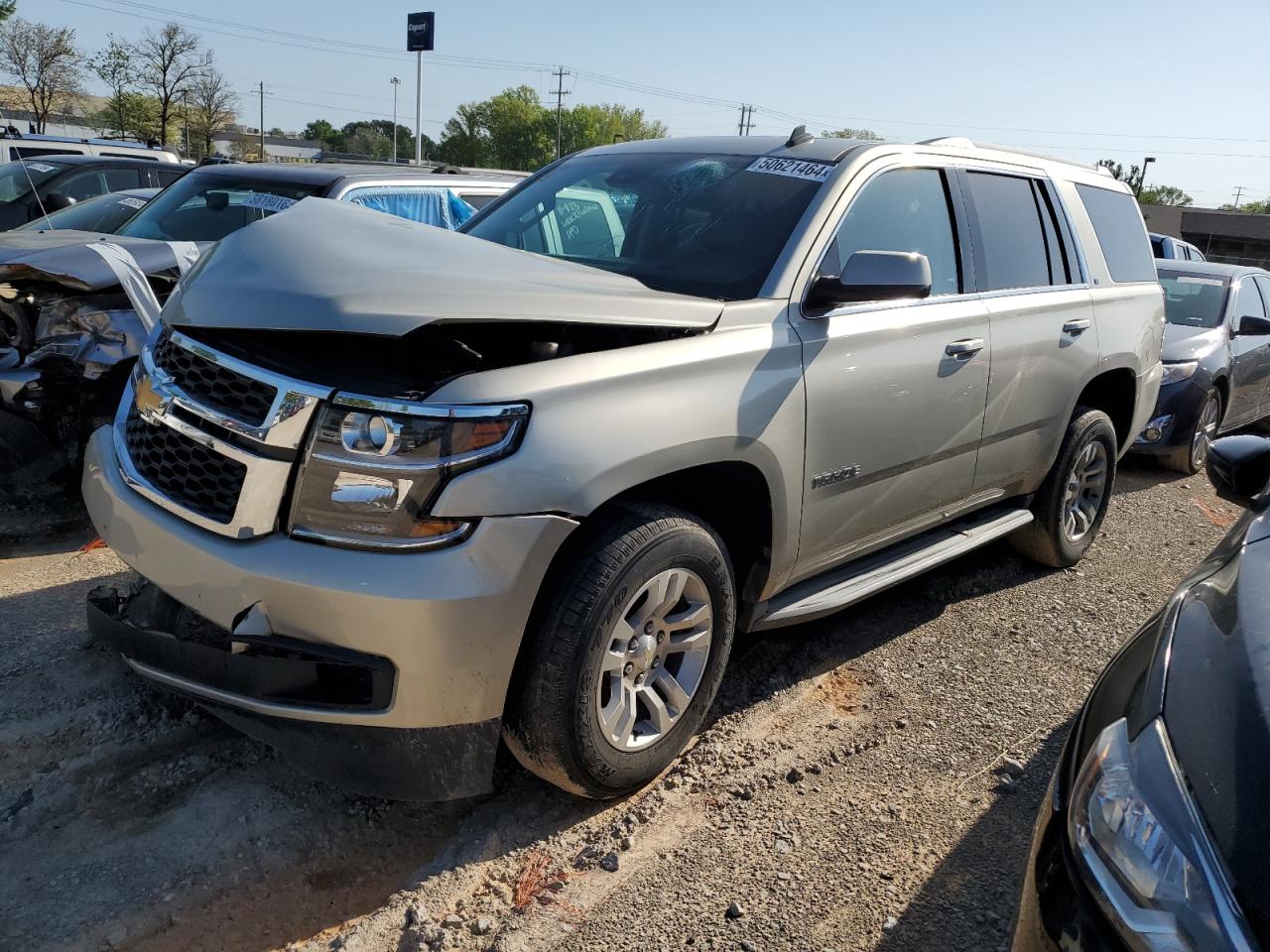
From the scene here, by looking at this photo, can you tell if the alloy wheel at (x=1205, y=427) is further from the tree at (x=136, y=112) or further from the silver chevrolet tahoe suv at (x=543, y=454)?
the tree at (x=136, y=112)

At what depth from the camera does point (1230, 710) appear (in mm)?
1628

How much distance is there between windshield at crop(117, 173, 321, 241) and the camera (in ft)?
19.0

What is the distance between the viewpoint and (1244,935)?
4.33ft

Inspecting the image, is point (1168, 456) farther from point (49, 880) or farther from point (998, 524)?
point (49, 880)

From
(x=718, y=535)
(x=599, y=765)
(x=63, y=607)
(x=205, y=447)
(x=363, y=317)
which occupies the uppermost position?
(x=363, y=317)

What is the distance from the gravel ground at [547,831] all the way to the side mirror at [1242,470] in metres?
1.12

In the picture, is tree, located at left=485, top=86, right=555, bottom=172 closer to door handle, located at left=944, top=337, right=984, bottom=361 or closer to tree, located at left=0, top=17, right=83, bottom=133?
tree, located at left=0, top=17, right=83, bottom=133

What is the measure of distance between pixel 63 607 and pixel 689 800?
2640 mm

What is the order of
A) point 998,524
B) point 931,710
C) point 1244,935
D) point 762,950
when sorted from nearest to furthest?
1. point 1244,935
2. point 762,950
3. point 931,710
4. point 998,524

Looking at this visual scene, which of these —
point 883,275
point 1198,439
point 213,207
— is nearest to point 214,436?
point 883,275

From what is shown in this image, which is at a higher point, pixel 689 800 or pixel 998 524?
pixel 998 524

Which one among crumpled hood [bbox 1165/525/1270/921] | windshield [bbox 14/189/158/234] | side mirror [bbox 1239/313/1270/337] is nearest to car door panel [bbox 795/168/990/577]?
crumpled hood [bbox 1165/525/1270/921]

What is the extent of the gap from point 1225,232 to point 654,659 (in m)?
57.6

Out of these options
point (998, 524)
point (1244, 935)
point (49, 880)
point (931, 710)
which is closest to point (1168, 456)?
point (998, 524)
